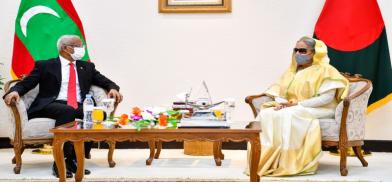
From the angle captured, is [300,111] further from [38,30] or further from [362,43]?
[38,30]

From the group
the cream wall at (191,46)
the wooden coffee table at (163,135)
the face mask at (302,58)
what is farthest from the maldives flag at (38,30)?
the wooden coffee table at (163,135)

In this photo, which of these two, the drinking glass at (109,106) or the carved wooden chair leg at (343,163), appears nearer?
the drinking glass at (109,106)

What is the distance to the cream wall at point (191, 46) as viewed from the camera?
266 inches

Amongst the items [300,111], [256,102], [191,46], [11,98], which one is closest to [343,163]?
[300,111]

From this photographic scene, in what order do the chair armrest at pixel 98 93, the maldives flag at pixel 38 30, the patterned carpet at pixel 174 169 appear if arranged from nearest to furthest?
the patterned carpet at pixel 174 169 < the chair armrest at pixel 98 93 < the maldives flag at pixel 38 30

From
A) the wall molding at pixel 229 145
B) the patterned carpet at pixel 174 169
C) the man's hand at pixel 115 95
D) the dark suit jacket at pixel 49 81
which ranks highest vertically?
the dark suit jacket at pixel 49 81

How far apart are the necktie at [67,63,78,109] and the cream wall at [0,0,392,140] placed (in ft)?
4.72

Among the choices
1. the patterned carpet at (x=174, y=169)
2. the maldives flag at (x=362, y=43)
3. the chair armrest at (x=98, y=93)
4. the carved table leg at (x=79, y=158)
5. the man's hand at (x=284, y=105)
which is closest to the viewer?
the carved table leg at (x=79, y=158)

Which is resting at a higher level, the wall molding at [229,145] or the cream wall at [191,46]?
the cream wall at [191,46]

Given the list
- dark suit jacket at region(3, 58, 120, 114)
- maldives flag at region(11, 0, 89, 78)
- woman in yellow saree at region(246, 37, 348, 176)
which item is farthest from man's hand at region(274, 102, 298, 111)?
maldives flag at region(11, 0, 89, 78)

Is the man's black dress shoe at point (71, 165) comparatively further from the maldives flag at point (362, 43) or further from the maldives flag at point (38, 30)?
the maldives flag at point (362, 43)

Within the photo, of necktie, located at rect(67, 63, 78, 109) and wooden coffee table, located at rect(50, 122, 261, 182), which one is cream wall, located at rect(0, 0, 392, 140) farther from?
wooden coffee table, located at rect(50, 122, 261, 182)

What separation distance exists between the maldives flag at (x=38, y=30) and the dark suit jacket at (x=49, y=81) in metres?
1.04

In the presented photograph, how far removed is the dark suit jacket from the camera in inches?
209
